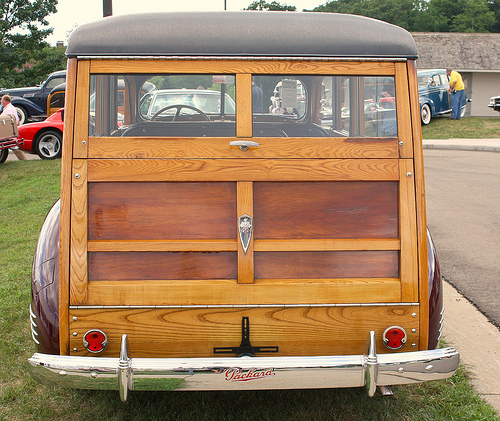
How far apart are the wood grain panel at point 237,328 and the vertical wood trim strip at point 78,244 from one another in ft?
0.30

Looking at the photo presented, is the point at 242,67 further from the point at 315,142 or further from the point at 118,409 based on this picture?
the point at 118,409

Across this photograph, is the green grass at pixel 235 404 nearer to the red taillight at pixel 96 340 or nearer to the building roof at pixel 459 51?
the red taillight at pixel 96 340

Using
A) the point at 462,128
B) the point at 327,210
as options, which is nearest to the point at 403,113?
the point at 327,210

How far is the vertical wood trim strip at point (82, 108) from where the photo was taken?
266cm

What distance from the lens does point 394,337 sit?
273cm

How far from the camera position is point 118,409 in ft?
10.5

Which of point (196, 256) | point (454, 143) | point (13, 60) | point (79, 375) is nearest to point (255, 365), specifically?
point (196, 256)

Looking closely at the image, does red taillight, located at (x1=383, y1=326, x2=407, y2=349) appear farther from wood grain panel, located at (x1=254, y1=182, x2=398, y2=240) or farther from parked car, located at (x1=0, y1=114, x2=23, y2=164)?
parked car, located at (x1=0, y1=114, x2=23, y2=164)

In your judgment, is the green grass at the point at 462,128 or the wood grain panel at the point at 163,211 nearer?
the wood grain panel at the point at 163,211

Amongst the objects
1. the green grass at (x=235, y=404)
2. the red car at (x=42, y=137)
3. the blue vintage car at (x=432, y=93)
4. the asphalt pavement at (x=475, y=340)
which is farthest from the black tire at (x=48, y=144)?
the blue vintage car at (x=432, y=93)

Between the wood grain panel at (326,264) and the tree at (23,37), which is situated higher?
the tree at (23,37)

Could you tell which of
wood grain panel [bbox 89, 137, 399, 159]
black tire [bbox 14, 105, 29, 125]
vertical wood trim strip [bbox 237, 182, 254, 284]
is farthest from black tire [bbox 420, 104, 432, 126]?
vertical wood trim strip [bbox 237, 182, 254, 284]

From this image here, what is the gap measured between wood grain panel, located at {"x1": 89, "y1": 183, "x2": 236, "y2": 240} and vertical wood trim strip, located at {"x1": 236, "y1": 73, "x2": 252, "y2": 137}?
27 centimetres

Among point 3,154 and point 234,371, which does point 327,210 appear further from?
point 3,154
